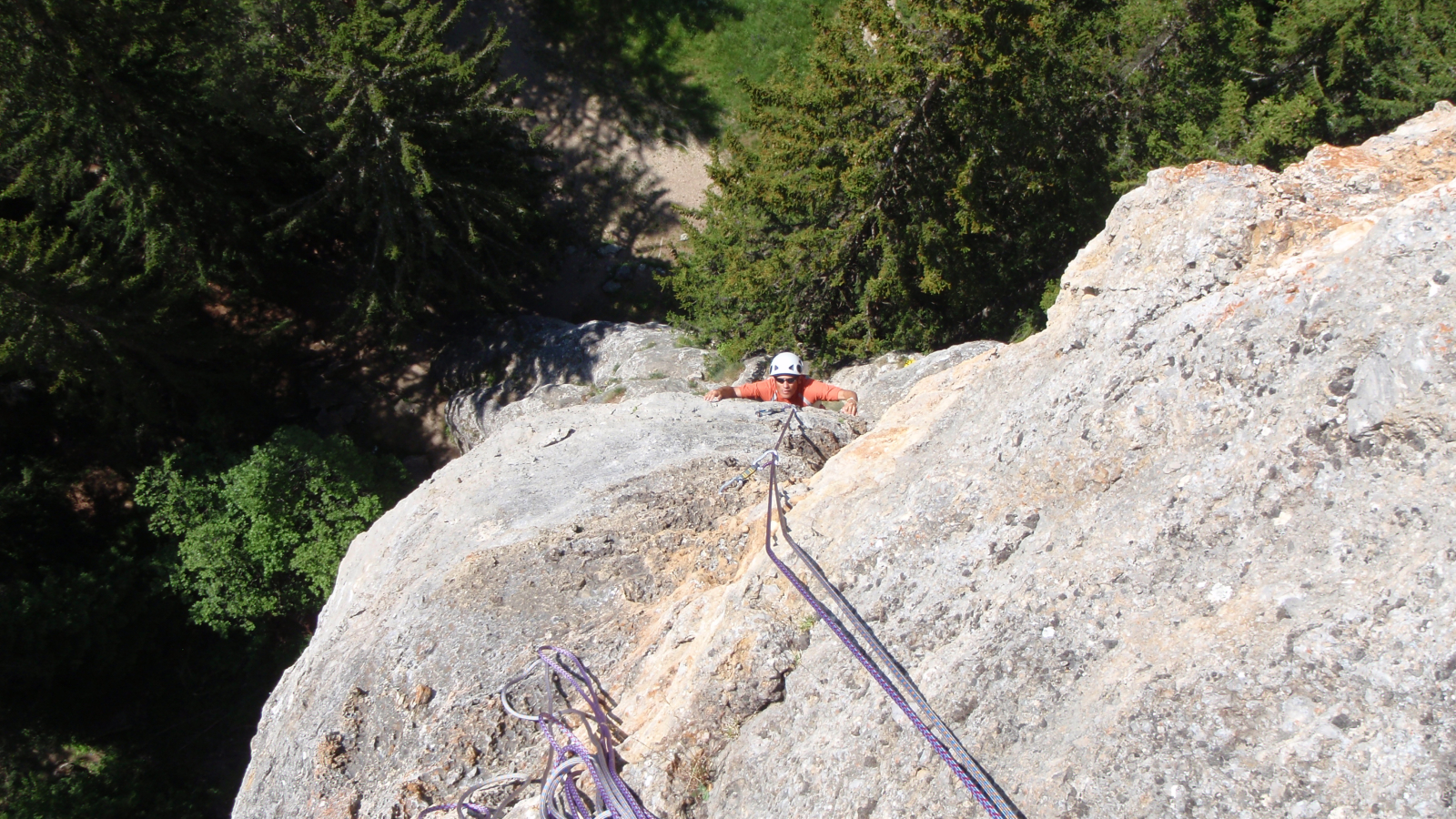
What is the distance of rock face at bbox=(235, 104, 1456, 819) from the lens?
2.46 meters

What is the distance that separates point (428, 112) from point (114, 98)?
396 centimetres

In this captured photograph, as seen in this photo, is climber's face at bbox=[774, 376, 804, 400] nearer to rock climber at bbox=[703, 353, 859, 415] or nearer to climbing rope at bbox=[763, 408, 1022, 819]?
rock climber at bbox=[703, 353, 859, 415]

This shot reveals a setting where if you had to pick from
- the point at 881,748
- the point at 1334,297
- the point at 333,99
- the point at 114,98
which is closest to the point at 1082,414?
the point at 1334,297

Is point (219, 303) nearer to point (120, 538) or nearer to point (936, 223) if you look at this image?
point (120, 538)

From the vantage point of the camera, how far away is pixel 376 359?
1491cm

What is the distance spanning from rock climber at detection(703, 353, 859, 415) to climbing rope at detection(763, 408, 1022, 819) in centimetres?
307

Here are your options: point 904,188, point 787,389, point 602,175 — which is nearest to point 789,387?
point 787,389

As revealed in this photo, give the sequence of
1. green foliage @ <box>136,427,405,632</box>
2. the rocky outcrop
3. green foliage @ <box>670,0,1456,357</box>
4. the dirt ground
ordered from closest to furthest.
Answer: green foliage @ <box>670,0,1456,357</box>, green foliage @ <box>136,427,405,632</box>, the rocky outcrop, the dirt ground

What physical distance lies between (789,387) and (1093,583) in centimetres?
451

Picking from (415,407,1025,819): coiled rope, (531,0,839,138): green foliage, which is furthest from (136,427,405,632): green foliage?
(531,0,839,138): green foliage

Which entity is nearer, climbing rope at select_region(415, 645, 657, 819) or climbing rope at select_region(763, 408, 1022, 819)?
climbing rope at select_region(763, 408, 1022, 819)

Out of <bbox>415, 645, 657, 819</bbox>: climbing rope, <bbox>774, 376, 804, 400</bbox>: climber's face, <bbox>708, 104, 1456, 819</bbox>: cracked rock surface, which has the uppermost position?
<bbox>774, 376, 804, 400</bbox>: climber's face

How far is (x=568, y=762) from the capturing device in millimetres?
3986

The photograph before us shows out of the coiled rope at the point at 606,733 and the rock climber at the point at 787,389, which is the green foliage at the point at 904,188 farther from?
the coiled rope at the point at 606,733
